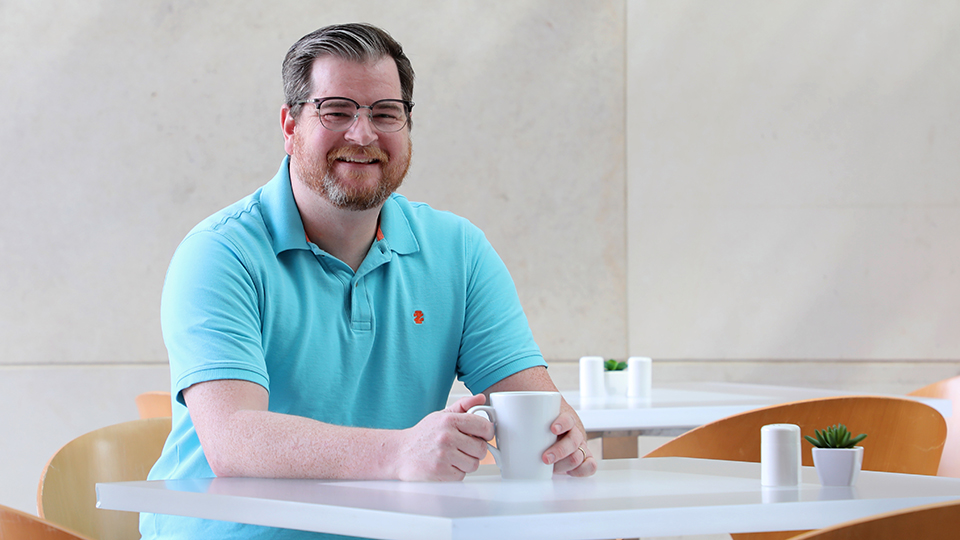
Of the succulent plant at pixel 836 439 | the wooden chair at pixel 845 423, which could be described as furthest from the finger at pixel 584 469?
the wooden chair at pixel 845 423

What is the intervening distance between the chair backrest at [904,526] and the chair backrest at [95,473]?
4.53ft

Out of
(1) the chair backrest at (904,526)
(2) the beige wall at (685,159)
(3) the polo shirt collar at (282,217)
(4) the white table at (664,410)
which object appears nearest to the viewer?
(1) the chair backrest at (904,526)

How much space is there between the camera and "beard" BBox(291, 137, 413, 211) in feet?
5.32

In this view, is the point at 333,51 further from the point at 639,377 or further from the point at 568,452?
the point at 639,377

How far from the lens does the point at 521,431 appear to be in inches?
45.5

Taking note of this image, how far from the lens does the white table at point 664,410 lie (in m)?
2.04

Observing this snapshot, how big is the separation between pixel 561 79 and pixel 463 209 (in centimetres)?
72

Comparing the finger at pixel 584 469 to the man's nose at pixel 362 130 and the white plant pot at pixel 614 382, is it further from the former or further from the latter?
the white plant pot at pixel 614 382

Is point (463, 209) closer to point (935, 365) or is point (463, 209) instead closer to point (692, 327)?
point (692, 327)

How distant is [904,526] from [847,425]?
3.19 feet

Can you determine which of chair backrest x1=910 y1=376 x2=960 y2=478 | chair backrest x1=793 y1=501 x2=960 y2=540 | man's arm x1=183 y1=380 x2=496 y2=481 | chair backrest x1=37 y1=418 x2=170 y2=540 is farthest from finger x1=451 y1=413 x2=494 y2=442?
chair backrest x1=910 y1=376 x2=960 y2=478

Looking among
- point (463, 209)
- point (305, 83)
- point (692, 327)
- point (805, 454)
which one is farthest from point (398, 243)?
point (692, 327)

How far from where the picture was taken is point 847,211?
392cm

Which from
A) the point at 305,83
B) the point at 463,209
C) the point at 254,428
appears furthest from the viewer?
the point at 463,209
